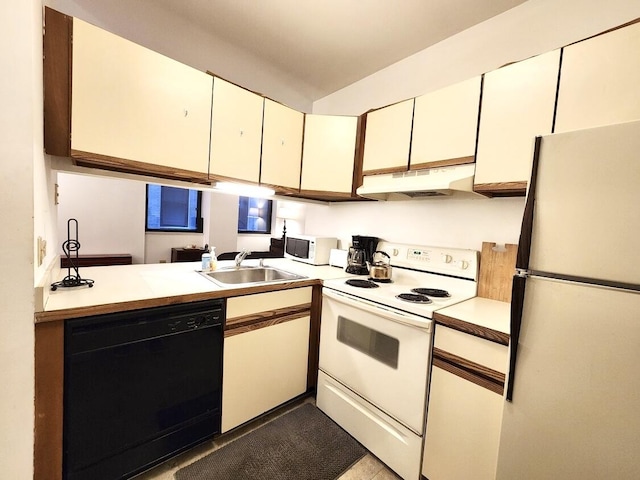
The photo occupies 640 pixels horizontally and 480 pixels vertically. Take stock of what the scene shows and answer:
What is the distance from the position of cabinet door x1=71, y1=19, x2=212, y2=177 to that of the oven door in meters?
1.30

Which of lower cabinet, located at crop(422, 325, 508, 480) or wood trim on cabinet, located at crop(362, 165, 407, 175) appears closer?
lower cabinet, located at crop(422, 325, 508, 480)

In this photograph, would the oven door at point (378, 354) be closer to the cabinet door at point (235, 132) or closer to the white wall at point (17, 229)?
the cabinet door at point (235, 132)

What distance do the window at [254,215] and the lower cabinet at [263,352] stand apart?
13.6 feet

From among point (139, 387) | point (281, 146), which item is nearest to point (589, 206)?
point (281, 146)

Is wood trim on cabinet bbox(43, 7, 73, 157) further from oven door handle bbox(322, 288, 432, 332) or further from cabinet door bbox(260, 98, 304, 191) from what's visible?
oven door handle bbox(322, 288, 432, 332)

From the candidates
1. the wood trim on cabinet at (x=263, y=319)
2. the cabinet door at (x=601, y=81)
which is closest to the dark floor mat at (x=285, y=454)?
the wood trim on cabinet at (x=263, y=319)

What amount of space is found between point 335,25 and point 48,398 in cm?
253

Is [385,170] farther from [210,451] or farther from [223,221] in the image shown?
[223,221]

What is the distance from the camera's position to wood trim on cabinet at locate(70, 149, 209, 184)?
1324mm

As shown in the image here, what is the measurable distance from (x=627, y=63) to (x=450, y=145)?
72 centimetres

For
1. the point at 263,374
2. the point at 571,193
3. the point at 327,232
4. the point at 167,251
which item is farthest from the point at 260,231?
the point at 571,193

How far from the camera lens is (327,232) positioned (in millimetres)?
2816

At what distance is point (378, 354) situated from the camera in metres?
1.55

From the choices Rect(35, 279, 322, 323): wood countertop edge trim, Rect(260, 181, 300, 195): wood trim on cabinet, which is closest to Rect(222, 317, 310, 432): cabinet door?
Rect(35, 279, 322, 323): wood countertop edge trim
